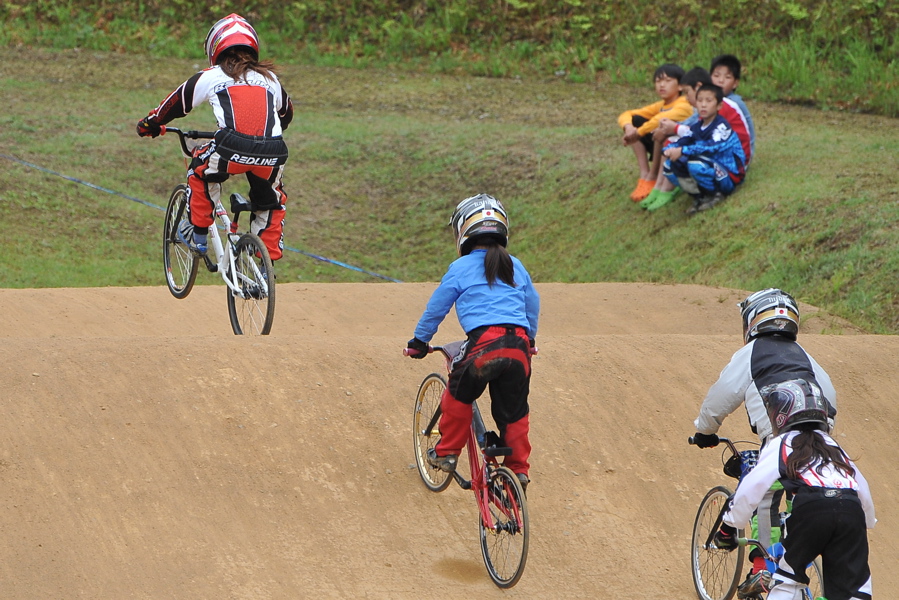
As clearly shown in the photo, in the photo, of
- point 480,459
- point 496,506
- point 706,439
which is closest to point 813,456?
point 706,439

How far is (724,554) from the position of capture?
215 inches

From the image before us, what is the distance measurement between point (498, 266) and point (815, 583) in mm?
2191

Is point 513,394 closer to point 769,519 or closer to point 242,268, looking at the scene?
point 769,519

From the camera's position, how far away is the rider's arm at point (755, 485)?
471 cm

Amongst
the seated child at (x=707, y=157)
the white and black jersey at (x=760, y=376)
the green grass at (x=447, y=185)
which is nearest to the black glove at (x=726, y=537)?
the white and black jersey at (x=760, y=376)

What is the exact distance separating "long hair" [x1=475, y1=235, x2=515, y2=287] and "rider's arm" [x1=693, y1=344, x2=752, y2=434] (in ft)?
3.93

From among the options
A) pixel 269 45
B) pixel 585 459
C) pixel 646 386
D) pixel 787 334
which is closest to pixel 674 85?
pixel 646 386

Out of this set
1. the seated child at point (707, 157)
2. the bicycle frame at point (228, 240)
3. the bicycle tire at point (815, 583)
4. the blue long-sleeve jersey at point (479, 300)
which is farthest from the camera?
the seated child at point (707, 157)

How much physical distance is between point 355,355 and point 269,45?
17407 mm

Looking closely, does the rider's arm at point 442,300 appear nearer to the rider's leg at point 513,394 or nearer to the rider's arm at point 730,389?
the rider's leg at point 513,394

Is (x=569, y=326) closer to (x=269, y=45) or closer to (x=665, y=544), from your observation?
(x=665, y=544)

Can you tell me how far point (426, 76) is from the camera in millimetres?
22547

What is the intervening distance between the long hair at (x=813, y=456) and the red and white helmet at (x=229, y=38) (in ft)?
16.2

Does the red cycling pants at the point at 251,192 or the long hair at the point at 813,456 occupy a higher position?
the long hair at the point at 813,456
